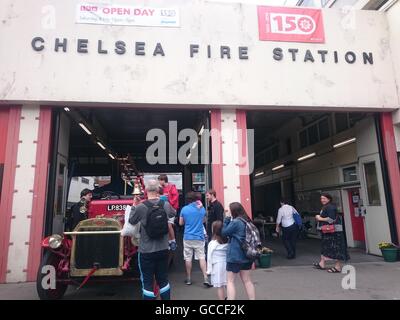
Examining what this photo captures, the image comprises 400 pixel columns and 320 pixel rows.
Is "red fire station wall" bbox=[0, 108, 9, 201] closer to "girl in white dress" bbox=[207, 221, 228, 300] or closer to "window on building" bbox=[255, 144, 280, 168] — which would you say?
"girl in white dress" bbox=[207, 221, 228, 300]

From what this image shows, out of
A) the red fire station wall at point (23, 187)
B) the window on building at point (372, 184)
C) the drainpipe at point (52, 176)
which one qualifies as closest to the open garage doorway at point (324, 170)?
the window on building at point (372, 184)

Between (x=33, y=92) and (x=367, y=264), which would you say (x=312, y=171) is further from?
(x=33, y=92)

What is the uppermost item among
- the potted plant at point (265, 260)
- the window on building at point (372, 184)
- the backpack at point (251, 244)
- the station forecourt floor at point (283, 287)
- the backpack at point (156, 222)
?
the window on building at point (372, 184)

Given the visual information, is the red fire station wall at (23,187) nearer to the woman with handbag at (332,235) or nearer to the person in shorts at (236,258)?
the person in shorts at (236,258)

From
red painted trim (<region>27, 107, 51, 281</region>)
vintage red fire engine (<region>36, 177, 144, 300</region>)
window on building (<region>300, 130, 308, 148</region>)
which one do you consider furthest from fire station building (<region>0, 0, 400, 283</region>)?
window on building (<region>300, 130, 308, 148</region>)

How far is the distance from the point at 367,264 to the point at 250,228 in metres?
5.28

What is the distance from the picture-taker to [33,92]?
25.3ft

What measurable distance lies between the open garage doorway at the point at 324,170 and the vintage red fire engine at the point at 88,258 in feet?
15.8

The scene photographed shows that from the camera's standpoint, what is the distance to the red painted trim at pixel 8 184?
287 inches

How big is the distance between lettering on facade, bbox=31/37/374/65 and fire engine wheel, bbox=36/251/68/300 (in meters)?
4.87

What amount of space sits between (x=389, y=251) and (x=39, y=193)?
8.48 meters

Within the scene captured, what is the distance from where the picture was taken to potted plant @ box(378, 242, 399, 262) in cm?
845
